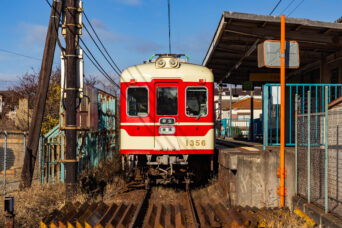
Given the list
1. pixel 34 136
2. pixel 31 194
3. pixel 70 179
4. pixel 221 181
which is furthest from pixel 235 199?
pixel 34 136

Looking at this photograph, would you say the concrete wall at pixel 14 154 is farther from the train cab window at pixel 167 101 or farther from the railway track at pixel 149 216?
the railway track at pixel 149 216

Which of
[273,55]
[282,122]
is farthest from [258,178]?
[273,55]

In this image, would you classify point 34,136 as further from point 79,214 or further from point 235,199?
point 235,199

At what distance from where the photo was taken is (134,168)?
28.4ft

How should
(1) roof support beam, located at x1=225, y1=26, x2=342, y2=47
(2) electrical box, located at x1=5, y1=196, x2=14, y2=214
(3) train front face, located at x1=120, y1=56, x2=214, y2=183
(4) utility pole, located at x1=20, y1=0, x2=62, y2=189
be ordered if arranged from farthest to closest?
(1) roof support beam, located at x1=225, y1=26, x2=342, y2=47, (4) utility pole, located at x1=20, y1=0, x2=62, y2=189, (3) train front face, located at x1=120, y1=56, x2=214, y2=183, (2) electrical box, located at x1=5, y1=196, x2=14, y2=214

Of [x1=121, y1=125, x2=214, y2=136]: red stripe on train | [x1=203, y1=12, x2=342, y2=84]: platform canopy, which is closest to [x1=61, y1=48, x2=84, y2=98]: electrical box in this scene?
[x1=121, y1=125, x2=214, y2=136]: red stripe on train

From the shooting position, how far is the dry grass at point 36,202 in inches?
243

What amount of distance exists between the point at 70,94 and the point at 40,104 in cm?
189

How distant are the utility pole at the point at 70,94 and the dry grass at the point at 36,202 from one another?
404 millimetres

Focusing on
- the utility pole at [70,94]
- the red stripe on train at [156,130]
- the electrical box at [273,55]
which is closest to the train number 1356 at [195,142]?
the red stripe on train at [156,130]

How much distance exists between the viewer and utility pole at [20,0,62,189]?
8.62 m

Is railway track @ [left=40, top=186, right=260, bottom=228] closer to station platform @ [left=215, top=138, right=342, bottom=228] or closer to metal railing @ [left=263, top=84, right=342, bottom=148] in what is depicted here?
station platform @ [left=215, top=138, right=342, bottom=228]

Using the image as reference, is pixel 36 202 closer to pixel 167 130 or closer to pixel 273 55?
pixel 167 130

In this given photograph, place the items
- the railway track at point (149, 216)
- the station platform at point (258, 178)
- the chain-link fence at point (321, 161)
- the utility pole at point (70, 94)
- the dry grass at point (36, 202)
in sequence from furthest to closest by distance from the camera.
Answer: the utility pole at point (70, 94)
the station platform at point (258, 178)
the chain-link fence at point (321, 161)
the dry grass at point (36, 202)
the railway track at point (149, 216)
